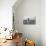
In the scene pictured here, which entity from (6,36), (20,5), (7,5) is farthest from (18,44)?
(20,5)

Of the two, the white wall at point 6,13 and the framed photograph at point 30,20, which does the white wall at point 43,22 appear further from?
the white wall at point 6,13

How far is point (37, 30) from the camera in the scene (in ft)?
15.7

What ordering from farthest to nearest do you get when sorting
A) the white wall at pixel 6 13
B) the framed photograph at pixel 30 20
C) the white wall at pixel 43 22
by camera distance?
the framed photograph at pixel 30 20
the white wall at pixel 43 22
the white wall at pixel 6 13

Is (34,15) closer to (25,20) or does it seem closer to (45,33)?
(25,20)

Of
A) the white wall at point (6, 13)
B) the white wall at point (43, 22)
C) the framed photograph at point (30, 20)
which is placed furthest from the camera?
the framed photograph at point (30, 20)

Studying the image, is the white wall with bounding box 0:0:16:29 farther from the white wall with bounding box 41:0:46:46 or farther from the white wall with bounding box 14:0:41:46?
the white wall with bounding box 41:0:46:46

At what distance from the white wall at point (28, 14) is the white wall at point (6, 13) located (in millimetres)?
821

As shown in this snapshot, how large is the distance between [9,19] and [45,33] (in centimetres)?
162

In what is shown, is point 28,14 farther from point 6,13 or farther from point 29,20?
point 6,13

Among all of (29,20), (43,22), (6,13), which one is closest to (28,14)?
(29,20)

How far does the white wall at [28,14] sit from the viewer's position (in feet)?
15.5

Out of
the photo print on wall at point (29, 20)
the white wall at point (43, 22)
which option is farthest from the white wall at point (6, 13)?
the white wall at point (43, 22)

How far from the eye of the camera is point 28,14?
4742mm

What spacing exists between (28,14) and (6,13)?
45.6 inches
